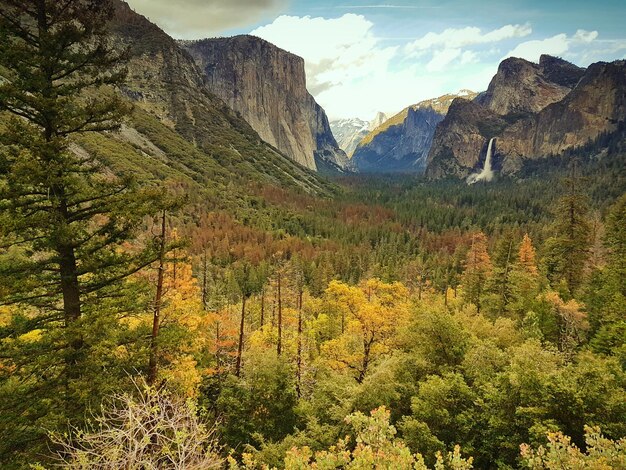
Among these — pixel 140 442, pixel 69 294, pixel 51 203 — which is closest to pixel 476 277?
pixel 69 294

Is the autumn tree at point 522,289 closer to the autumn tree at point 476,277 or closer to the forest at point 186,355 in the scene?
the forest at point 186,355

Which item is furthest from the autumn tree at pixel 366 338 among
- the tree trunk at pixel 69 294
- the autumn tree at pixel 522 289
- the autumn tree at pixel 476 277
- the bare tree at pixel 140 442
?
the tree trunk at pixel 69 294

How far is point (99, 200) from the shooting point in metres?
11.2

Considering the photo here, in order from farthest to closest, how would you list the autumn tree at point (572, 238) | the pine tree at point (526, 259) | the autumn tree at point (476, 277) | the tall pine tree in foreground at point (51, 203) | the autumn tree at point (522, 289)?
the autumn tree at point (476, 277)
the pine tree at point (526, 259)
the autumn tree at point (572, 238)
the autumn tree at point (522, 289)
the tall pine tree in foreground at point (51, 203)

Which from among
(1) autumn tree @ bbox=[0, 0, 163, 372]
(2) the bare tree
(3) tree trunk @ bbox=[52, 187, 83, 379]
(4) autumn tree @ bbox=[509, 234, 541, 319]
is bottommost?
(4) autumn tree @ bbox=[509, 234, 541, 319]

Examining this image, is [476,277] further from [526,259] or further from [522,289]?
[522,289]

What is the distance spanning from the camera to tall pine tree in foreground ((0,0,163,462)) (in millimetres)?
9766

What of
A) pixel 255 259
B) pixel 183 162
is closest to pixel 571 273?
pixel 255 259

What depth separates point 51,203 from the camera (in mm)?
10422

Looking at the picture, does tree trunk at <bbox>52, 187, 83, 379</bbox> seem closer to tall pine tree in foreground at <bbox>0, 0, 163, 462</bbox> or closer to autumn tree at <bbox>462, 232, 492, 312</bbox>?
tall pine tree in foreground at <bbox>0, 0, 163, 462</bbox>

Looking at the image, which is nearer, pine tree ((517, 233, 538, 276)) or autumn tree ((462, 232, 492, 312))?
pine tree ((517, 233, 538, 276))

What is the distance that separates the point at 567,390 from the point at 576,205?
2860 centimetres

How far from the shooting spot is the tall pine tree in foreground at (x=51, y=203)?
9766 mm

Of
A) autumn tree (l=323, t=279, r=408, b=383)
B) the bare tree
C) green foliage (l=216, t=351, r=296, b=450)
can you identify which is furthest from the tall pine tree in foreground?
autumn tree (l=323, t=279, r=408, b=383)
